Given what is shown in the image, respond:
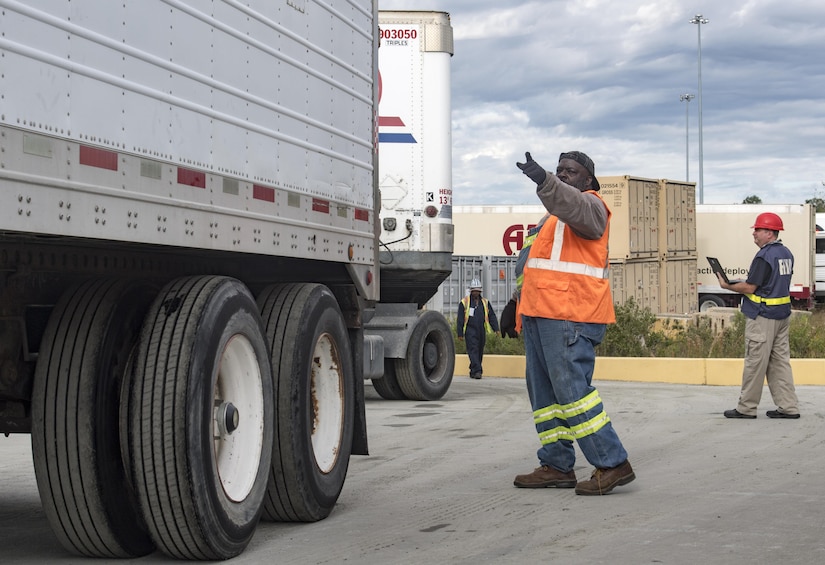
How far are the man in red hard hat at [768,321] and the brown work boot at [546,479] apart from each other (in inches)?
175

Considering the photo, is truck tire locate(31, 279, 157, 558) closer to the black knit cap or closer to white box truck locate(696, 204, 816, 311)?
the black knit cap

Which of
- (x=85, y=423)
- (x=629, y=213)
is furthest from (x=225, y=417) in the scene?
(x=629, y=213)

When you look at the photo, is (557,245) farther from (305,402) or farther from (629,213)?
(629,213)

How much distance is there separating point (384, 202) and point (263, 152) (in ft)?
26.6

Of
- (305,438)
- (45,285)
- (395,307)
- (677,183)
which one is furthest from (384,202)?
(677,183)

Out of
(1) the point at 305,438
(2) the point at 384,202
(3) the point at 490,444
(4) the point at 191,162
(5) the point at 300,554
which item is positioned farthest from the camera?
(2) the point at 384,202

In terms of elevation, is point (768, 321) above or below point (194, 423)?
above

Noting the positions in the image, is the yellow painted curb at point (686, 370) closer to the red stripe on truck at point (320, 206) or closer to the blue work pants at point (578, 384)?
the blue work pants at point (578, 384)

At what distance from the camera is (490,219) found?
3541cm

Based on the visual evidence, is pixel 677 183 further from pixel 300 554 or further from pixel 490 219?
pixel 300 554

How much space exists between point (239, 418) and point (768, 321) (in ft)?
23.2

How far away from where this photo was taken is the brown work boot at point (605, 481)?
7.41m

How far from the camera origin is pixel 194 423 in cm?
527

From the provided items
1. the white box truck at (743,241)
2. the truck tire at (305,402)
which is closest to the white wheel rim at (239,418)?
the truck tire at (305,402)
